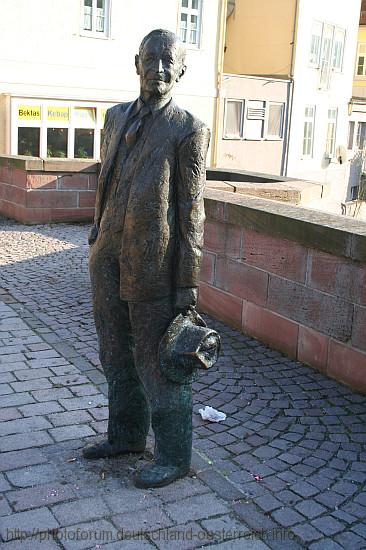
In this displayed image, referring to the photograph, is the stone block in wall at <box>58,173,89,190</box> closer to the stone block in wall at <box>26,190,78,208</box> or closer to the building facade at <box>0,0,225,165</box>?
the stone block in wall at <box>26,190,78,208</box>

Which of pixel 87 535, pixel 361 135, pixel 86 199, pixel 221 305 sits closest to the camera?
pixel 87 535

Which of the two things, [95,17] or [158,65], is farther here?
[95,17]

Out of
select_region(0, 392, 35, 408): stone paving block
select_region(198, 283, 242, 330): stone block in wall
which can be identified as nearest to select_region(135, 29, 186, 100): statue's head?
select_region(0, 392, 35, 408): stone paving block

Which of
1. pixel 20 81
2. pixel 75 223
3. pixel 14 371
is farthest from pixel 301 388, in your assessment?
pixel 20 81

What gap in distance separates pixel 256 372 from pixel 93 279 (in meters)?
2.34

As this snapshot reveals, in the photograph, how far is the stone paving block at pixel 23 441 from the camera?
4.48 m

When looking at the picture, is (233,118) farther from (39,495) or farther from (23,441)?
(39,495)

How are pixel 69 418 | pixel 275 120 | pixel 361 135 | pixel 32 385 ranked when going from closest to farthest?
pixel 69 418 < pixel 32 385 < pixel 275 120 < pixel 361 135

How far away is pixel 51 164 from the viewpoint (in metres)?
12.4

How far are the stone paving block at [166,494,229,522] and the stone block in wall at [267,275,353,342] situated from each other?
2.25 m

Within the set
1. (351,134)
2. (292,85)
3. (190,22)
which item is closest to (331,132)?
(351,134)

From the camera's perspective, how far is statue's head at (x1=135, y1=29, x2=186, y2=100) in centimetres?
371

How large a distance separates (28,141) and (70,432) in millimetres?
16766

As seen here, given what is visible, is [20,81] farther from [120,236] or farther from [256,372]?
[120,236]
